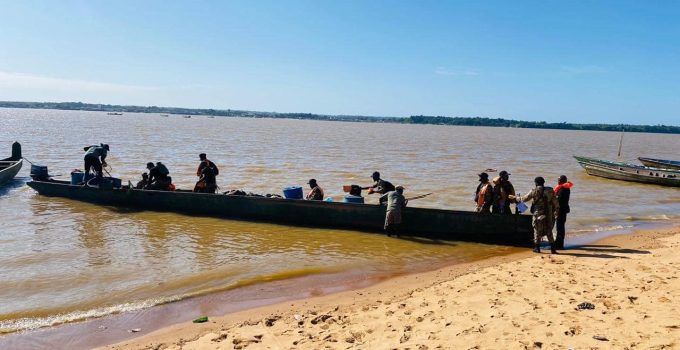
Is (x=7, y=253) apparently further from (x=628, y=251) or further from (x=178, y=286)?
(x=628, y=251)

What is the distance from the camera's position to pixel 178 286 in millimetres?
9078

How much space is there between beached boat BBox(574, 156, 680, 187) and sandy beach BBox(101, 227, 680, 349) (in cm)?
1915

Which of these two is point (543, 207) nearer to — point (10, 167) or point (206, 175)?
point (206, 175)

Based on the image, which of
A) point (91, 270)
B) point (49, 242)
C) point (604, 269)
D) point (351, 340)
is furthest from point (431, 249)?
point (49, 242)

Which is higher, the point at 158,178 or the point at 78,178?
the point at 158,178

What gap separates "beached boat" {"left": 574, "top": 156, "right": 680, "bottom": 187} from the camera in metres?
25.3

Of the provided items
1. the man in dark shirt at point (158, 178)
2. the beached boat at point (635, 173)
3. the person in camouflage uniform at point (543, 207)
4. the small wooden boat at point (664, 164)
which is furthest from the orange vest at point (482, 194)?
the small wooden boat at point (664, 164)

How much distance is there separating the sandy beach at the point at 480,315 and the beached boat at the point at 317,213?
8.23 ft

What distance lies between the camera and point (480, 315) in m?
6.57

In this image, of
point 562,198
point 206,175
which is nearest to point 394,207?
point 562,198

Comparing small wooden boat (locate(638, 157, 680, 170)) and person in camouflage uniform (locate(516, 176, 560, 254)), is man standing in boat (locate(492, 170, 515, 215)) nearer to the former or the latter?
person in camouflage uniform (locate(516, 176, 560, 254))

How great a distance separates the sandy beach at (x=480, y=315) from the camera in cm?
573

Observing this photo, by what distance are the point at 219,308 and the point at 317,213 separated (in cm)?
578

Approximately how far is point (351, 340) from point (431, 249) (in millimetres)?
5882
